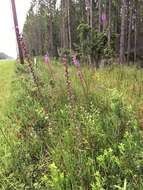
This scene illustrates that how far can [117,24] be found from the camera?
43281mm

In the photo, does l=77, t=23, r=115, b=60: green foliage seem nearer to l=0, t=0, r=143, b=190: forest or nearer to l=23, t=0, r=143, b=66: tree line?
l=23, t=0, r=143, b=66: tree line

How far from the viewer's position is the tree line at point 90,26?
20891 millimetres

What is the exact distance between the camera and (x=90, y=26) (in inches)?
852

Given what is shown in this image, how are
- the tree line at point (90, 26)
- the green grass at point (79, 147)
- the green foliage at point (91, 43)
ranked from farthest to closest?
1. the tree line at point (90, 26)
2. the green foliage at point (91, 43)
3. the green grass at point (79, 147)

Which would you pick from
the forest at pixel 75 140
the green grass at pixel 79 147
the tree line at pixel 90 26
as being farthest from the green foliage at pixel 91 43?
the green grass at pixel 79 147

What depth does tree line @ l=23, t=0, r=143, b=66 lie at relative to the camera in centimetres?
2089

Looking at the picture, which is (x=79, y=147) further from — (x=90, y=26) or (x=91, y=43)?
(x=90, y=26)

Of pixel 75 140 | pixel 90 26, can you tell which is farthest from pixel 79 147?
pixel 90 26

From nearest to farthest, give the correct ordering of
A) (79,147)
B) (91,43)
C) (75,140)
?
(79,147) → (75,140) → (91,43)

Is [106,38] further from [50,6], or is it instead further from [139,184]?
[50,6]

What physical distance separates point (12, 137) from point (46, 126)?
60cm

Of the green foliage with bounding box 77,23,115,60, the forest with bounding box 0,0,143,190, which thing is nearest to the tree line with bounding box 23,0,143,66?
the green foliage with bounding box 77,23,115,60

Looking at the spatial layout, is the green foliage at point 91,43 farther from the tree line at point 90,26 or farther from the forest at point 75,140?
the forest at point 75,140

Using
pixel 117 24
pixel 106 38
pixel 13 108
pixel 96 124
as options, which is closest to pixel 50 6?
pixel 117 24
